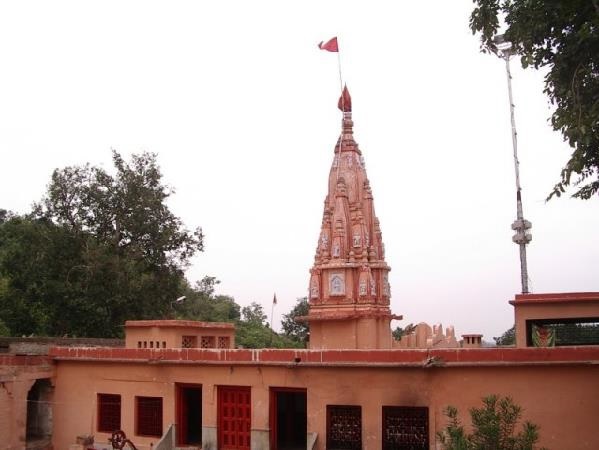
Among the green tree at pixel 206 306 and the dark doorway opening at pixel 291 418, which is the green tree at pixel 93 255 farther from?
the dark doorway opening at pixel 291 418

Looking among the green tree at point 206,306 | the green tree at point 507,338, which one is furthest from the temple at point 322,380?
the green tree at point 507,338

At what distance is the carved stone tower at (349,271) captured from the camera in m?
22.1

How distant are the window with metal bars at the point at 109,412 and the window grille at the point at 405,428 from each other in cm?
771

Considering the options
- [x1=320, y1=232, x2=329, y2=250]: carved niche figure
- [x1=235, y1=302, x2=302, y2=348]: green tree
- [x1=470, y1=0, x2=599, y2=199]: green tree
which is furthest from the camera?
[x1=235, y1=302, x2=302, y2=348]: green tree

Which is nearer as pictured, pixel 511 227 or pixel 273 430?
pixel 273 430

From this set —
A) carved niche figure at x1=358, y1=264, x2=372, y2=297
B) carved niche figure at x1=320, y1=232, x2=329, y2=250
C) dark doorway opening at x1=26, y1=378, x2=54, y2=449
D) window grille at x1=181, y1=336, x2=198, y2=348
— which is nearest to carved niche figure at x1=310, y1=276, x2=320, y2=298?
carved niche figure at x1=320, y1=232, x2=329, y2=250

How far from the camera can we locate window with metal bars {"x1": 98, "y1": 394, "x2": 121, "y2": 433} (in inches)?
725

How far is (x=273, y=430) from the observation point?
16172 millimetres

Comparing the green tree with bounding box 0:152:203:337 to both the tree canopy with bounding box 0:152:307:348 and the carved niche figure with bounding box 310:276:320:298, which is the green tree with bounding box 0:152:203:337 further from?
the carved niche figure with bounding box 310:276:320:298

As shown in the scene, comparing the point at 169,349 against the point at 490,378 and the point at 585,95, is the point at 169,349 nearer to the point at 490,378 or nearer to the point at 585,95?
the point at 490,378

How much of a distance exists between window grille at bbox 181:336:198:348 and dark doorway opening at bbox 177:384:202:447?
4.59 feet

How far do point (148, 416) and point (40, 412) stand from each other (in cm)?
374

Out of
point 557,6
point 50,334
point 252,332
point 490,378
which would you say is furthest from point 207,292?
point 557,6

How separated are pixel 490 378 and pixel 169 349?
8160mm
